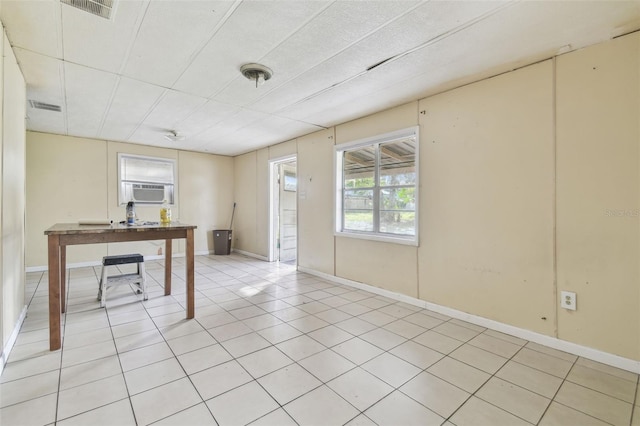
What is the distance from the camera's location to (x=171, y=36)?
223 cm

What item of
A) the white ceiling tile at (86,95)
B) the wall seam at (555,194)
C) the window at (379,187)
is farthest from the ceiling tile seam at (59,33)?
the wall seam at (555,194)

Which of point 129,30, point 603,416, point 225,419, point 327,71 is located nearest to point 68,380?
point 225,419

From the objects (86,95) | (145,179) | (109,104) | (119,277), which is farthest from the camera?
(145,179)

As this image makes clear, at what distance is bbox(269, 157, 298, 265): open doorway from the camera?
623cm

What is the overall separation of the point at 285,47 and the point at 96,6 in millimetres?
1281

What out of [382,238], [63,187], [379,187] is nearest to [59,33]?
[379,187]

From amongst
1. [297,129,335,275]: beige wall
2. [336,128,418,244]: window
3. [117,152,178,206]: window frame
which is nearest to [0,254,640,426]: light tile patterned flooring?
[336,128,418,244]: window

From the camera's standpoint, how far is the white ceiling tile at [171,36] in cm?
192

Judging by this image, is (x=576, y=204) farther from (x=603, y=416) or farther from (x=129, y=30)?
(x=129, y=30)

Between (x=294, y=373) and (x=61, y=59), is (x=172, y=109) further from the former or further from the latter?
(x=294, y=373)

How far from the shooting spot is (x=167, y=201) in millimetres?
6480

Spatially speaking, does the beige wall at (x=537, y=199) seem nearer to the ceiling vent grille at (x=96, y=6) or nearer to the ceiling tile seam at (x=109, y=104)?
the ceiling vent grille at (x=96, y=6)

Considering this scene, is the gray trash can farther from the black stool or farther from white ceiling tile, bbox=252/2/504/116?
white ceiling tile, bbox=252/2/504/116

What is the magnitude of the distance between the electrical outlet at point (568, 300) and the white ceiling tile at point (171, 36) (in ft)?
11.2
